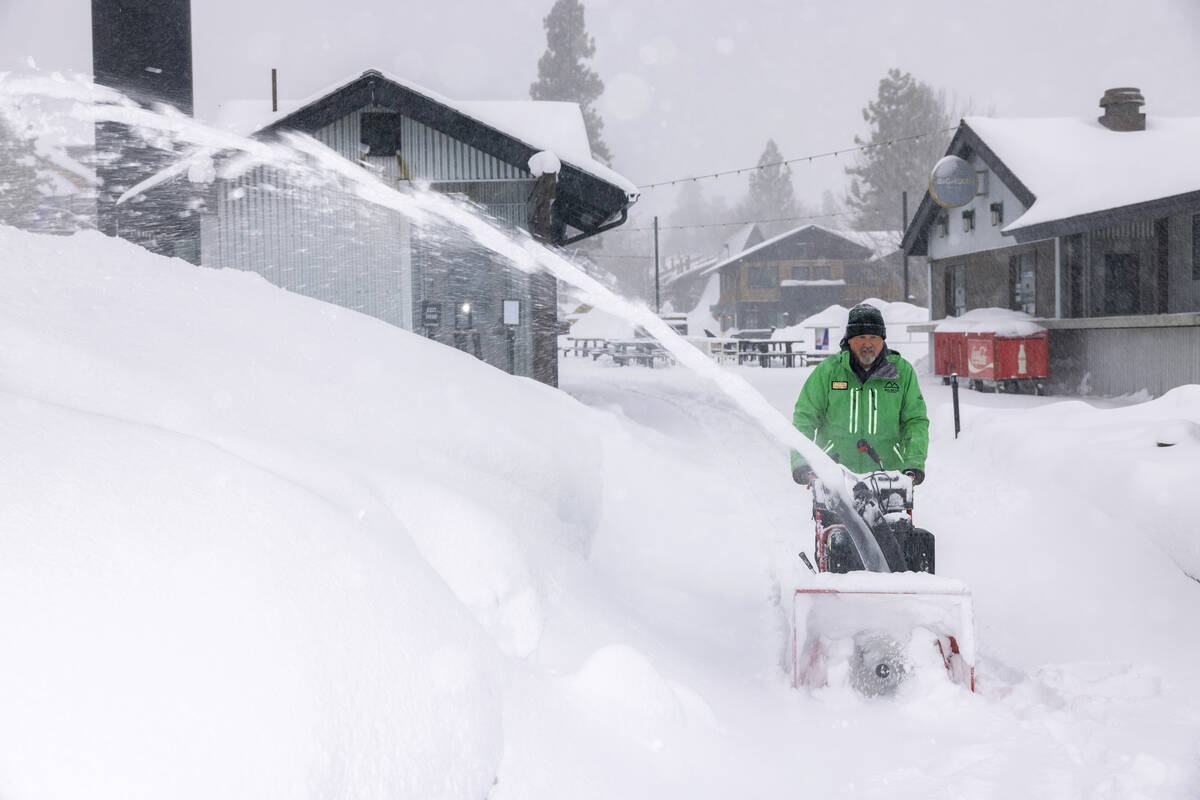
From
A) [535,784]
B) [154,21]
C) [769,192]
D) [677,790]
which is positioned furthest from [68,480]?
[769,192]

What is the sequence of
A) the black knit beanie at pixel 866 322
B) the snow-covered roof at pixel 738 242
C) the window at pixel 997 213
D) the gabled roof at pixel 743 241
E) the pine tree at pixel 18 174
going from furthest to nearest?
the gabled roof at pixel 743 241, the snow-covered roof at pixel 738 242, the pine tree at pixel 18 174, the window at pixel 997 213, the black knit beanie at pixel 866 322

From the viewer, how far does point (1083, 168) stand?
70.5 ft

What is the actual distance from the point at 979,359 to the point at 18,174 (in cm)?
3783

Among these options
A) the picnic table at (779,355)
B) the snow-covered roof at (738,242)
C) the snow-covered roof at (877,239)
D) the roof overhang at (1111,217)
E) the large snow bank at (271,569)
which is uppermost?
the snow-covered roof at (738,242)

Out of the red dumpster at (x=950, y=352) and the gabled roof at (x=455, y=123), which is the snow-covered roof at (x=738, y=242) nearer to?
the red dumpster at (x=950, y=352)

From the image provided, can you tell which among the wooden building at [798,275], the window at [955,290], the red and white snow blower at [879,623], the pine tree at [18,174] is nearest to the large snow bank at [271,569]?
the red and white snow blower at [879,623]

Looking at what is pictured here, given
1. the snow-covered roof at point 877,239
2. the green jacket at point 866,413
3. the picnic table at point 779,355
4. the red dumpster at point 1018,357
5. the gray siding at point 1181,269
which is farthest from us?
the snow-covered roof at point 877,239

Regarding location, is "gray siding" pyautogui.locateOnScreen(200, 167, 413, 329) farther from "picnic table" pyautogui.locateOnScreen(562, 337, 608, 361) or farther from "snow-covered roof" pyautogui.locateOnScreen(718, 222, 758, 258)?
A: "snow-covered roof" pyautogui.locateOnScreen(718, 222, 758, 258)

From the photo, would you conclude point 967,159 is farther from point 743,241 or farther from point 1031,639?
point 743,241

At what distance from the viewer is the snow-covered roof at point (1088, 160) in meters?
17.9

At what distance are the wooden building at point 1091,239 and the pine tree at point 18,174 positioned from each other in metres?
30.0

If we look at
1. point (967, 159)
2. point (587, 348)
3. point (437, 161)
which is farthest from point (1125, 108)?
point (587, 348)

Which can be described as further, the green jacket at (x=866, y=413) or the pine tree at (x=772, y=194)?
the pine tree at (x=772, y=194)

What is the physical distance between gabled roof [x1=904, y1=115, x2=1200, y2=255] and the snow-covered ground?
11714mm
